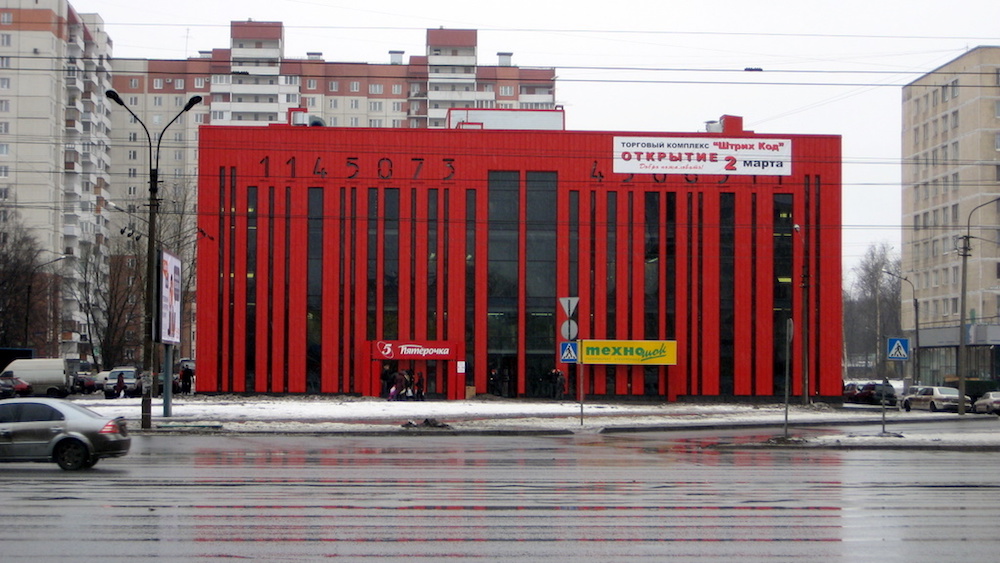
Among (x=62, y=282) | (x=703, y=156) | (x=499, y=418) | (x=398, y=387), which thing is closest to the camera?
Result: (x=499, y=418)

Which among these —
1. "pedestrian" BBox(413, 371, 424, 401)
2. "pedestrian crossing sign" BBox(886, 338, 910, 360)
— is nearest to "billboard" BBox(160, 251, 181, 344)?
"pedestrian" BBox(413, 371, 424, 401)

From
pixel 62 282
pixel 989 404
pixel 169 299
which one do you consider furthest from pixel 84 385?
pixel 989 404

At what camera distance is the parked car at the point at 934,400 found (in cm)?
5516

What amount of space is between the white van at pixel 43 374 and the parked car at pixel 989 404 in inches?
1946

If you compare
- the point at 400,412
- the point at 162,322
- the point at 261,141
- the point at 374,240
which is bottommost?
the point at 400,412

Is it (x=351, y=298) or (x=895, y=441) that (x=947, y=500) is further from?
(x=351, y=298)

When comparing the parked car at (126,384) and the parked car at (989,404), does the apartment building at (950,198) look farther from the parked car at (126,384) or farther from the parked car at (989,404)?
the parked car at (126,384)

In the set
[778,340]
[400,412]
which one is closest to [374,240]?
[400,412]

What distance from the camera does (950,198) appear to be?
105 metres

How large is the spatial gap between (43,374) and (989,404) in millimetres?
50939

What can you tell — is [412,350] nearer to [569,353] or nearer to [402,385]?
[402,385]

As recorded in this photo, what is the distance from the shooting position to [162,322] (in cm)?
3319

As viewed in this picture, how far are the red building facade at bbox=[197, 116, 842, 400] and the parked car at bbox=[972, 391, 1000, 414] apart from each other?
696cm

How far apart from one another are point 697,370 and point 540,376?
8.19m
